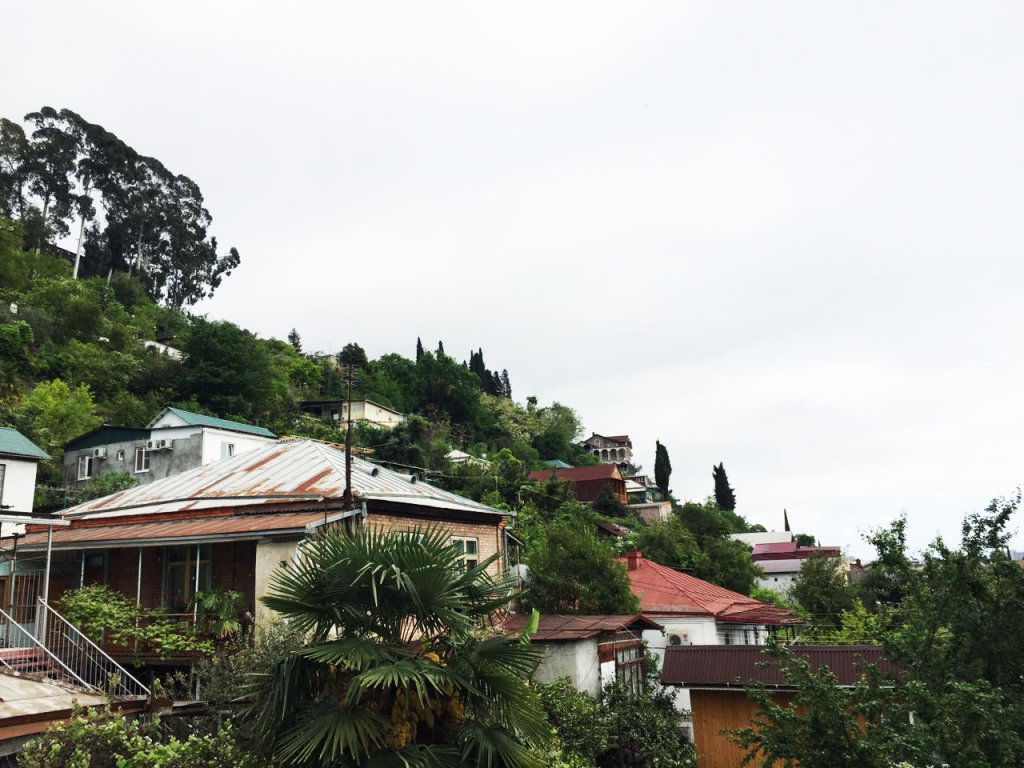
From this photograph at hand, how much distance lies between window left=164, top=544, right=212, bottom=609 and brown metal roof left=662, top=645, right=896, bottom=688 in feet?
33.1

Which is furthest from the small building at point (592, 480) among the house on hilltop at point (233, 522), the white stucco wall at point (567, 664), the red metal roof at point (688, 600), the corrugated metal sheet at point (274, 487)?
the white stucco wall at point (567, 664)

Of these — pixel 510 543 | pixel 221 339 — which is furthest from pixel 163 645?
pixel 221 339

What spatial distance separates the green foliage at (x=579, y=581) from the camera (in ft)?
77.8

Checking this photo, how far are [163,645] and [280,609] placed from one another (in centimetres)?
739

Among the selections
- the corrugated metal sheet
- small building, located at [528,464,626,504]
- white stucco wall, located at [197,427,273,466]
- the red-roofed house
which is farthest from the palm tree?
small building, located at [528,464,626,504]

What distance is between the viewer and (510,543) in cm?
2903

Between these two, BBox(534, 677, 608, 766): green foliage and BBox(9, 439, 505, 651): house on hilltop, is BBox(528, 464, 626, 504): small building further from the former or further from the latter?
BBox(534, 677, 608, 766): green foliage

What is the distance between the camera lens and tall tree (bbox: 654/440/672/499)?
3935 inches

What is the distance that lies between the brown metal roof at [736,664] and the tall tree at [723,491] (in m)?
84.0

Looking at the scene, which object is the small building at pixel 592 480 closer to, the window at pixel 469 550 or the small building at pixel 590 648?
the small building at pixel 590 648

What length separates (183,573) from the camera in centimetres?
1673

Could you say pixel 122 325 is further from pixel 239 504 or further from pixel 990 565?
pixel 990 565

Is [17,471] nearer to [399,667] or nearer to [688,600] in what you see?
[688,600]

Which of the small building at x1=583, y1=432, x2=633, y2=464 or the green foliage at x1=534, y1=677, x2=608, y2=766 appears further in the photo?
the small building at x1=583, y1=432, x2=633, y2=464
